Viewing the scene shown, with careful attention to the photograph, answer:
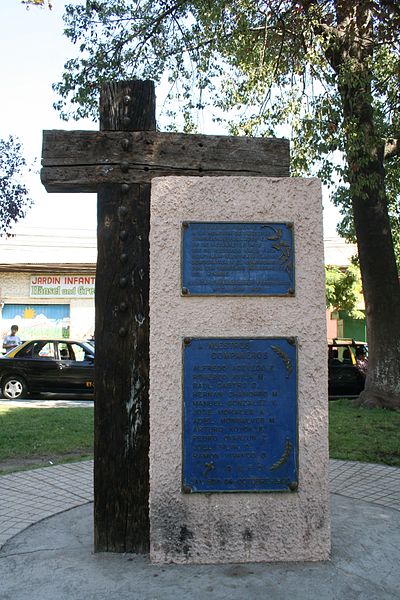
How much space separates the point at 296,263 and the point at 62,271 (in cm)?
2625

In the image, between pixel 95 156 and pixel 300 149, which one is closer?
pixel 95 156

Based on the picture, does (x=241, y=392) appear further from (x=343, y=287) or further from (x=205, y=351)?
(x=343, y=287)

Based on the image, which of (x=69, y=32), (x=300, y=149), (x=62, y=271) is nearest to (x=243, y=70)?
(x=300, y=149)

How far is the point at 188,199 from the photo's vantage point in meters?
3.72

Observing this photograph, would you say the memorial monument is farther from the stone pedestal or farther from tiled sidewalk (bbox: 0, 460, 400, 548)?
tiled sidewalk (bbox: 0, 460, 400, 548)

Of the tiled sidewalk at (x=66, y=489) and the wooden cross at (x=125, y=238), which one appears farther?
the tiled sidewalk at (x=66, y=489)

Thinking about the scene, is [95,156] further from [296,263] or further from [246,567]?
[246,567]

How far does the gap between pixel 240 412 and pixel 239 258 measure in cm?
97

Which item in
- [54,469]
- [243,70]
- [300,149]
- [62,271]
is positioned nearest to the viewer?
[54,469]

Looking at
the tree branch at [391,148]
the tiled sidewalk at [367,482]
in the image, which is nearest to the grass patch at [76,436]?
the tiled sidewalk at [367,482]

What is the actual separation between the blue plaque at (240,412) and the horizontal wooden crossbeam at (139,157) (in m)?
1.15

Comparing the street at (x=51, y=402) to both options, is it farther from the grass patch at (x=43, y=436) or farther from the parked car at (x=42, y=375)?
the grass patch at (x=43, y=436)

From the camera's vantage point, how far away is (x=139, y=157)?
152 inches

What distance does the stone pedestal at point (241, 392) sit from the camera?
3576mm
